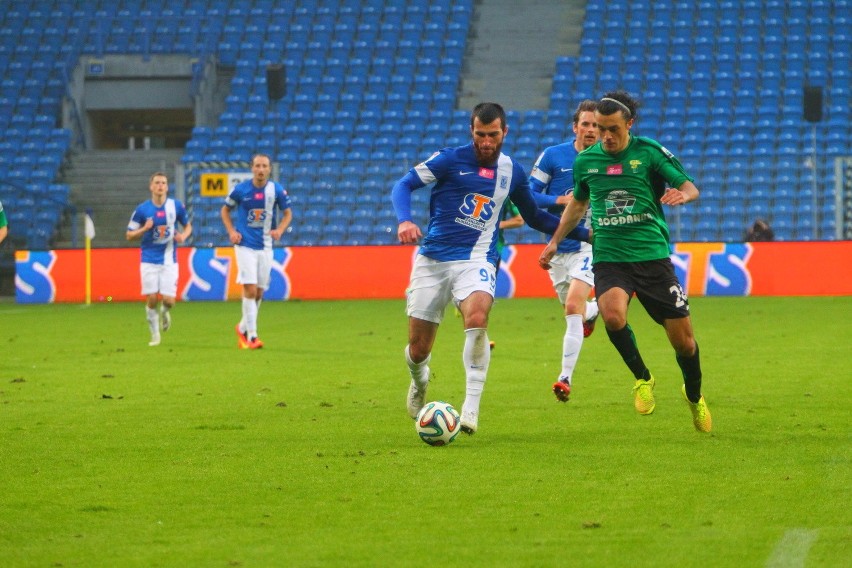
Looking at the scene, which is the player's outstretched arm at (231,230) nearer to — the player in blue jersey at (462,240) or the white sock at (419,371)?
the white sock at (419,371)

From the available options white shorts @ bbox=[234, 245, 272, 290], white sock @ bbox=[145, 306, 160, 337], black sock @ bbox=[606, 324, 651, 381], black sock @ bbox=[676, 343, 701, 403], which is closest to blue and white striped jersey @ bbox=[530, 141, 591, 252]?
black sock @ bbox=[606, 324, 651, 381]

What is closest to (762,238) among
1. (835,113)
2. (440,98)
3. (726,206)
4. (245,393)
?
(726,206)

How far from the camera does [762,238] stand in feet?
85.6

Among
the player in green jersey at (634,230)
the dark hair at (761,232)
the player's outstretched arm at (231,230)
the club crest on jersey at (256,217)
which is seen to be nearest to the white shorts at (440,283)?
the player in green jersey at (634,230)

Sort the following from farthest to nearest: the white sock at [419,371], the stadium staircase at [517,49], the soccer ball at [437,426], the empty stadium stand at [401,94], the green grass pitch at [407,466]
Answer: the stadium staircase at [517,49] → the empty stadium stand at [401,94] → the white sock at [419,371] → the soccer ball at [437,426] → the green grass pitch at [407,466]

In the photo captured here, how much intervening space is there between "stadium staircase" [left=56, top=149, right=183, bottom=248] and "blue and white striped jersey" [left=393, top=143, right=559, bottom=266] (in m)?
23.1

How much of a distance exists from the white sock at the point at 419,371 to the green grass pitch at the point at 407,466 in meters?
0.33

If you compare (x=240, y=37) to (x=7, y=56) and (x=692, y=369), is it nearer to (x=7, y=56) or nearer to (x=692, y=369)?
(x=7, y=56)

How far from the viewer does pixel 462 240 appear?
8.32m

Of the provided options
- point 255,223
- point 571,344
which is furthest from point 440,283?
point 255,223

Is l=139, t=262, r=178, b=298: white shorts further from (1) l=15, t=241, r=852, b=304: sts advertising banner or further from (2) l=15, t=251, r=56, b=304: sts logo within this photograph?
(2) l=15, t=251, r=56, b=304: sts logo

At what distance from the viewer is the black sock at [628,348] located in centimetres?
839

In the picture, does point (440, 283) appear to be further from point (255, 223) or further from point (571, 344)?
point (255, 223)

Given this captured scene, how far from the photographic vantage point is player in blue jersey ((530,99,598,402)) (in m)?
10.0
